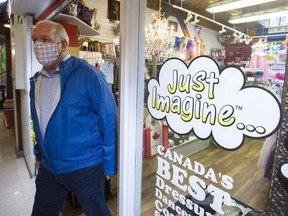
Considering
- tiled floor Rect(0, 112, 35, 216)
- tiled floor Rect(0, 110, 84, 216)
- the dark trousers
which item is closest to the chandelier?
the dark trousers

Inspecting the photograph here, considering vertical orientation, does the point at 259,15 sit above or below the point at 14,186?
above

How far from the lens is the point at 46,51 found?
4.86 ft

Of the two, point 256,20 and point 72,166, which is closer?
point 256,20

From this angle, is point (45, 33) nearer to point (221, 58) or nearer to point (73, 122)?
point (73, 122)

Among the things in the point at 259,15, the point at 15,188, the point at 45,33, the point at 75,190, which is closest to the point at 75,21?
the point at 45,33

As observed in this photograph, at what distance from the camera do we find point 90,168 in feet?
4.74

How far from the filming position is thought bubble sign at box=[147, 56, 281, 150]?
74cm

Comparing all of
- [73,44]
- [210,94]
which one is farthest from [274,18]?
[73,44]

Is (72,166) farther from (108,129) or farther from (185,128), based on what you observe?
(185,128)

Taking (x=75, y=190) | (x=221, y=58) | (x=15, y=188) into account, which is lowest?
(x=15, y=188)

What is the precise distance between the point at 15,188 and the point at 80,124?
206 centimetres

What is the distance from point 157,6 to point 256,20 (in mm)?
578

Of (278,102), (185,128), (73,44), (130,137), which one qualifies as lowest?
(130,137)

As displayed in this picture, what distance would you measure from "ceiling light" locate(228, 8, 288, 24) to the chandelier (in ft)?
1.15
